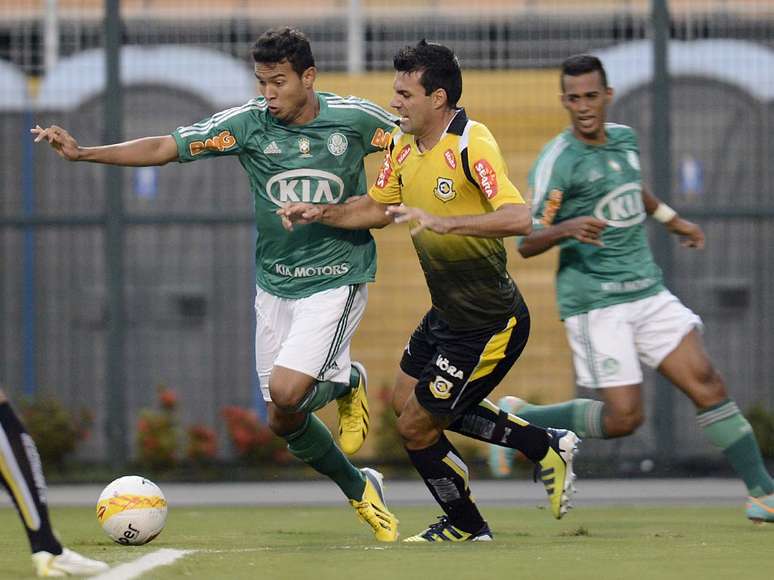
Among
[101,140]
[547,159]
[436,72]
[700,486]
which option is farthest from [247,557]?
[101,140]

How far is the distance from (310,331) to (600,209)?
1761 mm

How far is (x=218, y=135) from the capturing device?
805 cm

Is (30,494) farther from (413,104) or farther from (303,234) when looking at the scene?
(303,234)

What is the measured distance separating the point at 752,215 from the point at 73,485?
229 inches

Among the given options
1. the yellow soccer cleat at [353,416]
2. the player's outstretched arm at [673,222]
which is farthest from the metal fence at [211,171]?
the yellow soccer cleat at [353,416]

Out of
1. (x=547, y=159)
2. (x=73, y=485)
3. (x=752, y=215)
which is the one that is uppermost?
(x=547, y=159)

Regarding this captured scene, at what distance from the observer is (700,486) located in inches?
472

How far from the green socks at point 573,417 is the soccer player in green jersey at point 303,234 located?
0.96m

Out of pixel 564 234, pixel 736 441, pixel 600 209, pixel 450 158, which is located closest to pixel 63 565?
pixel 450 158

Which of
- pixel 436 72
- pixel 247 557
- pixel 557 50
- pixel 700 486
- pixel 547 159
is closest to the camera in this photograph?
pixel 247 557

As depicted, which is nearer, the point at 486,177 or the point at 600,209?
the point at 486,177

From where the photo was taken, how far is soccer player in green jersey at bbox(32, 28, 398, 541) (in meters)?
7.90

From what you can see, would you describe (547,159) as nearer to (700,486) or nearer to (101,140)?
(700,486)

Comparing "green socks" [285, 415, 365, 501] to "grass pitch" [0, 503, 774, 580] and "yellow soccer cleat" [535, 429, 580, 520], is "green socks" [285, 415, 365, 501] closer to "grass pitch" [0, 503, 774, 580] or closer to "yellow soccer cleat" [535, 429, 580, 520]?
"grass pitch" [0, 503, 774, 580]
